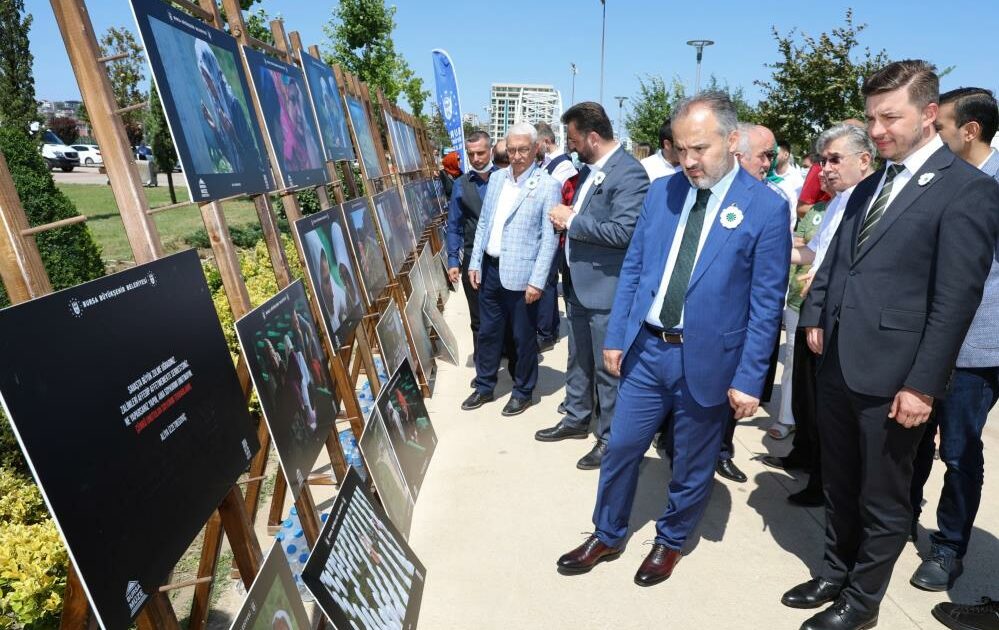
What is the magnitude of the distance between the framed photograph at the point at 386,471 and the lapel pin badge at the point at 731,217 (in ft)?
5.96

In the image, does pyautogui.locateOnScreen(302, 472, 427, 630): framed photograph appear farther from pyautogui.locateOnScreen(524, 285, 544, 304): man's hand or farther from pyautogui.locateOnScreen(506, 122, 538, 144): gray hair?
pyautogui.locateOnScreen(506, 122, 538, 144): gray hair

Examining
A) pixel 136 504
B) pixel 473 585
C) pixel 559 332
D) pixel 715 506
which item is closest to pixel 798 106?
pixel 559 332

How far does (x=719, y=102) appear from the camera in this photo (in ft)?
8.21

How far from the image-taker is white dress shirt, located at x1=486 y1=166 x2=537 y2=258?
14.7 ft

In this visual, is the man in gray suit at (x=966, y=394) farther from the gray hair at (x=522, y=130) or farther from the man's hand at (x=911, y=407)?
the gray hair at (x=522, y=130)

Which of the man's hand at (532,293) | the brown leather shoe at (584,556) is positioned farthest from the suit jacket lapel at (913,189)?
the man's hand at (532,293)

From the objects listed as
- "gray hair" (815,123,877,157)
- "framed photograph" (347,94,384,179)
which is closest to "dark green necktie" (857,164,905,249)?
"gray hair" (815,123,877,157)

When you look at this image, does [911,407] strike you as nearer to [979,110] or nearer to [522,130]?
[979,110]

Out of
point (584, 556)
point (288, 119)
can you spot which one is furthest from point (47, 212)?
point (584, 556)

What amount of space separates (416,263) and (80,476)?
16.5 ft

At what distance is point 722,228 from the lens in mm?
2561

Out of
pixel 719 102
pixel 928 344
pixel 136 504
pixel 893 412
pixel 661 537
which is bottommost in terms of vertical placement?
pixel 661 537

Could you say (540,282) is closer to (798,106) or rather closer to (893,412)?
(893,412)

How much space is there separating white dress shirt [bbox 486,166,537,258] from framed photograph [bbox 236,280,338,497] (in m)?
2.12
